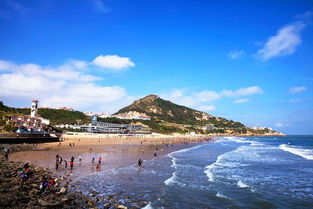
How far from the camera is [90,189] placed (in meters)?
18.1

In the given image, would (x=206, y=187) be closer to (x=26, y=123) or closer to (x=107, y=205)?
(x=107, y=205)

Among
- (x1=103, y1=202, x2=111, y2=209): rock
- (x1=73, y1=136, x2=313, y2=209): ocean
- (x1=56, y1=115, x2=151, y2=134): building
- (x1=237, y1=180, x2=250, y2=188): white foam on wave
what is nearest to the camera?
(x1=103, y1=202, x2=111, y2=209): rock

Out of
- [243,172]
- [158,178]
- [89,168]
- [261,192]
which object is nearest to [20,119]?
[89,168]

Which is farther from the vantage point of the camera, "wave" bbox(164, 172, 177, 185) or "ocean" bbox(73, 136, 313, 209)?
"wave" bbox(164, 172, 177, 185)

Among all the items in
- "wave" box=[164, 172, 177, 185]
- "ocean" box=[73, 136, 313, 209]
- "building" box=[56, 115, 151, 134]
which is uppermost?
"building" box=[56, 115, 151, 134]

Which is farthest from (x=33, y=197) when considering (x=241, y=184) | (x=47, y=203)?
(x=241, y=184)

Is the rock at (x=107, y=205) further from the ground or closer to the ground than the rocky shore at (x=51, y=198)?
closer to the ground

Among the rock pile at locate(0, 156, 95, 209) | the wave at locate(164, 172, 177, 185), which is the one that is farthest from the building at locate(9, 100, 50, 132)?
the wave at locate(164, 172, 177, 185)

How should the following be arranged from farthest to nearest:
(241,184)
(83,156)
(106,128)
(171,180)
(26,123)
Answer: (106,128)
(26,123)
(83,156)
(171,180)
(241,184)

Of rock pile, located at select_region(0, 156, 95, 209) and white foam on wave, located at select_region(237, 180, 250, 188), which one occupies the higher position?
rock pile, located at select_region(0, 156, 95, 209)

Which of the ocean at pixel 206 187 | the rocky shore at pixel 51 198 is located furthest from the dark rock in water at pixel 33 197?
the ocean at pixel 206 187

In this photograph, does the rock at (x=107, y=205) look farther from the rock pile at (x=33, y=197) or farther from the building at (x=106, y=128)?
the building at (x=106, y=128)

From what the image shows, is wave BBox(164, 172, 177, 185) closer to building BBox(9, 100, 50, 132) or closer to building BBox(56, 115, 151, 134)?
building BBox(9, 100, 50, 132)

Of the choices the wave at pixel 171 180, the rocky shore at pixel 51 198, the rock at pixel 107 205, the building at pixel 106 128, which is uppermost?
the building at pixel 106 128
